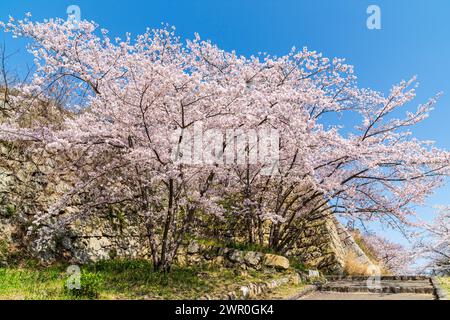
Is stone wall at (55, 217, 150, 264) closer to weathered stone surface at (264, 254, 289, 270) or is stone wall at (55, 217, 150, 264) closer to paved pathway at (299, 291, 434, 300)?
weathered stone surface at (264, 254, 289, 270)

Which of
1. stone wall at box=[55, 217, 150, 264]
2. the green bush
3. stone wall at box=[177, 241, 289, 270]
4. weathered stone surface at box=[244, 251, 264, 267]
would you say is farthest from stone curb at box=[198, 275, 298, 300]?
stone wall at box=[55, 217, 150, 264]

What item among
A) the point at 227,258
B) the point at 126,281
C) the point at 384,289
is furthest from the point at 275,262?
the point at 126,281

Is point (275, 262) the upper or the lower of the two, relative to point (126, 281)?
upper

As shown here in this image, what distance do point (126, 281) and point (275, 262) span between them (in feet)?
16.9

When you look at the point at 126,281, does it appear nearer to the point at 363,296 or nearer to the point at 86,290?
the point at 86,290

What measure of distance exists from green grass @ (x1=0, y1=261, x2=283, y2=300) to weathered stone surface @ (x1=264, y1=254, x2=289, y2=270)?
43cm

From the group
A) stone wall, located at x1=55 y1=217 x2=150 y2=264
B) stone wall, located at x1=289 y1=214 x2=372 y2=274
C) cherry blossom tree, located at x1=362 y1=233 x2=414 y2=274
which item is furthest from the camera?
cherry blossom tree, located at x1=362 y1=233 x2=414 y2=274

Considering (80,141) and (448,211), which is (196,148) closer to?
(80,141)

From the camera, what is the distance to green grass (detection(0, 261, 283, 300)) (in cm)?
852

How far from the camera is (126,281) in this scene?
10523mm

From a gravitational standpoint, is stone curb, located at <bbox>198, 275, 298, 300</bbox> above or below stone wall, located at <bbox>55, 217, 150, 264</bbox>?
below

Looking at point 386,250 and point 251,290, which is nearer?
point 251,290

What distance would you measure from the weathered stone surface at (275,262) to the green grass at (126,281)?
43 cm

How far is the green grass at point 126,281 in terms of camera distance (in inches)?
336
